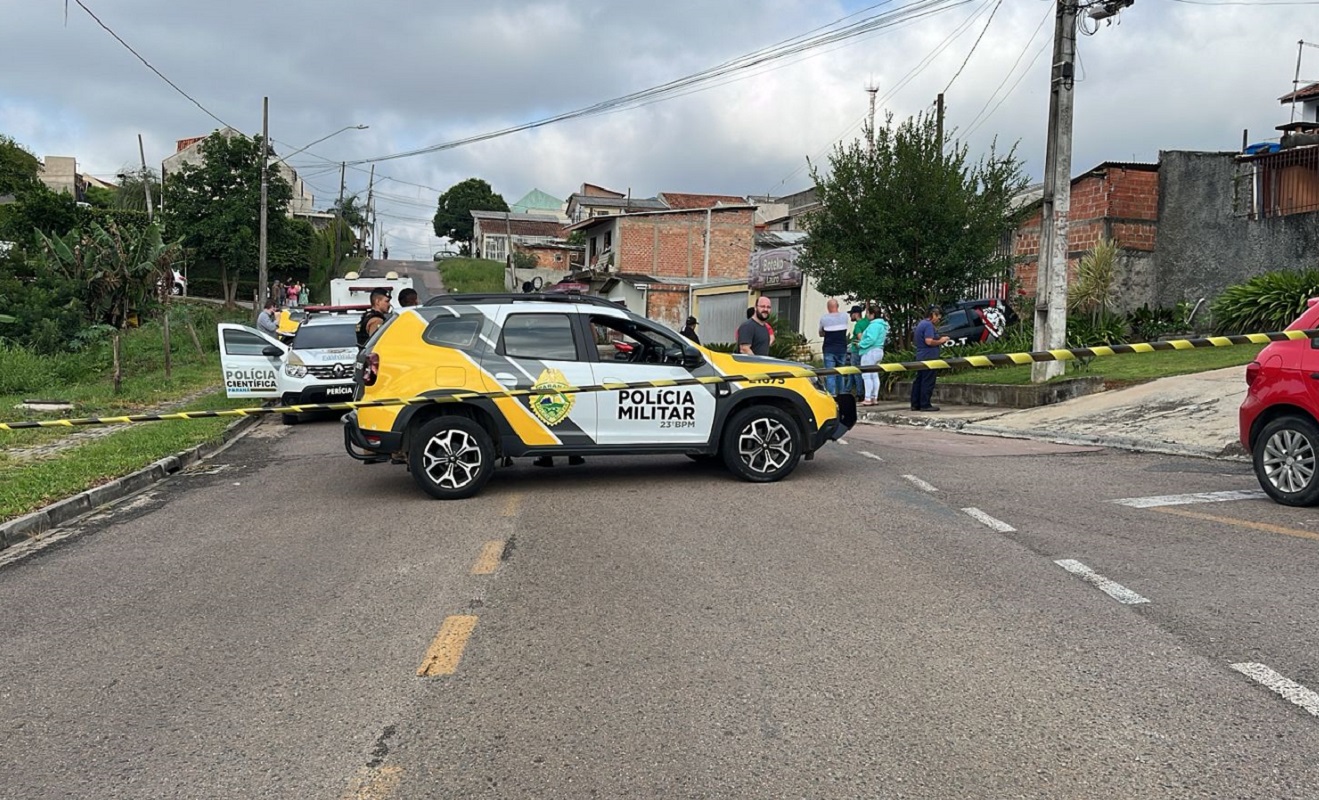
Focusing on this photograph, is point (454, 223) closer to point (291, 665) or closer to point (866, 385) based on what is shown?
point (866, 385)

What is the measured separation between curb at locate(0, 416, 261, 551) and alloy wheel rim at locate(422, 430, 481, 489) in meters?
3.09

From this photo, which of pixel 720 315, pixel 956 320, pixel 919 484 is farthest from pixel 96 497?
pixel 720 315

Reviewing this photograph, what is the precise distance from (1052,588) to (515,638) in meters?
3.00

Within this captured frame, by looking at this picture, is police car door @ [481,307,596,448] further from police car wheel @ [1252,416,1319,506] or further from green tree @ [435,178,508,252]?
green tree @ [435,178,508,252]

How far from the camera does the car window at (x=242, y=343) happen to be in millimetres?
18344

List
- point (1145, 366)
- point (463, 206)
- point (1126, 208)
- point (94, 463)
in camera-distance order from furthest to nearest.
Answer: point (463, 206), point (1126, 208), point (1145, 366), point (94, 463)

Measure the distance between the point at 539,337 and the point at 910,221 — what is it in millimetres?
13963

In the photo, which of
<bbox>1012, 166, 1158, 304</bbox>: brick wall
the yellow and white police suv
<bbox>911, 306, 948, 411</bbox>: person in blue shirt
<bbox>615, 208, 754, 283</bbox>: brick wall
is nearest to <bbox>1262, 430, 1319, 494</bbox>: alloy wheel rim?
the yellow and white police suv

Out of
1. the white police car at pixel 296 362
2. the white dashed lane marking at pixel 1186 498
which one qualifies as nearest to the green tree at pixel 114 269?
the white police car at pixel 296 362

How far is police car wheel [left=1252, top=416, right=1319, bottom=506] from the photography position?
26.5ft

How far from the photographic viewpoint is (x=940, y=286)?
74.2 feet

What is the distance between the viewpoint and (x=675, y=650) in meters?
5.07

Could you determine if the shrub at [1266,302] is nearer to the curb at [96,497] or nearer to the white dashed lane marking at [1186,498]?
the white dashed lane marking at [1186,498]

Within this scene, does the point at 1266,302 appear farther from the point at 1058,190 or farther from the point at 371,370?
the point at 371,370
